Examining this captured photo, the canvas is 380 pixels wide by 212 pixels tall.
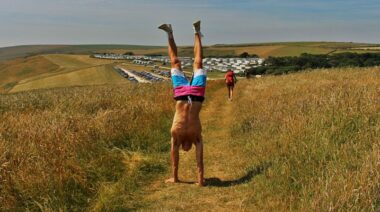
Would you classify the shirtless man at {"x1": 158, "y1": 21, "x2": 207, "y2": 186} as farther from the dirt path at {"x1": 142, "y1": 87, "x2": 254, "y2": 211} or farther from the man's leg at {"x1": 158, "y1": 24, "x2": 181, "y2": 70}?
the dirt path at {"x1": 142, "y1": 87, "x2": 254, "y2": 211}

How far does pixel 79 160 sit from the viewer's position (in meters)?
8.07

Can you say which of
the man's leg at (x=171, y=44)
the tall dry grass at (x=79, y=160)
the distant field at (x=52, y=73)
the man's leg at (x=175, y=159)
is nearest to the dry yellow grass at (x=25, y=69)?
the distant field at (x=52, y=73)

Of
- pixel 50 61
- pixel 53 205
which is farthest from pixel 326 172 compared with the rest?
pixel 50 61

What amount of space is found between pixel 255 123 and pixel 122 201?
17.3ft

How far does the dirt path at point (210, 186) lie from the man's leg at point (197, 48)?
88.1 inches

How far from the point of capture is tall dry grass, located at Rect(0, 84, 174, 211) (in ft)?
21.5

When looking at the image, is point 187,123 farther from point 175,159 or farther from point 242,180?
point 242,180

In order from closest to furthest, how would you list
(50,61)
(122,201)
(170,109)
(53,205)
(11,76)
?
(53,205), (122,201), (170,109), (11,76), (50,61)

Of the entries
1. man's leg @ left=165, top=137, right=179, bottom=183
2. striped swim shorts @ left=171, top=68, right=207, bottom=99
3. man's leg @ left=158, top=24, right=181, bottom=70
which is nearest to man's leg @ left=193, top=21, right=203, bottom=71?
striped swim shorts @ left=171, top=68, right=207, bottom=99

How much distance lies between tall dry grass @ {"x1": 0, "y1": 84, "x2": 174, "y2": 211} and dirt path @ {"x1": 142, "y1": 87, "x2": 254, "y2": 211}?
510 mm

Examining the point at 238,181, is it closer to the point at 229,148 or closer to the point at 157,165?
the point at 157,165

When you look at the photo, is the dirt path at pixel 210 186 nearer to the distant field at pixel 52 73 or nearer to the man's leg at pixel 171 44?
the man's leg at pixel 171 44

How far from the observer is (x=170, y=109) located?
52.3 feet

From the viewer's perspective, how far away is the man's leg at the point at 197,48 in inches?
318
